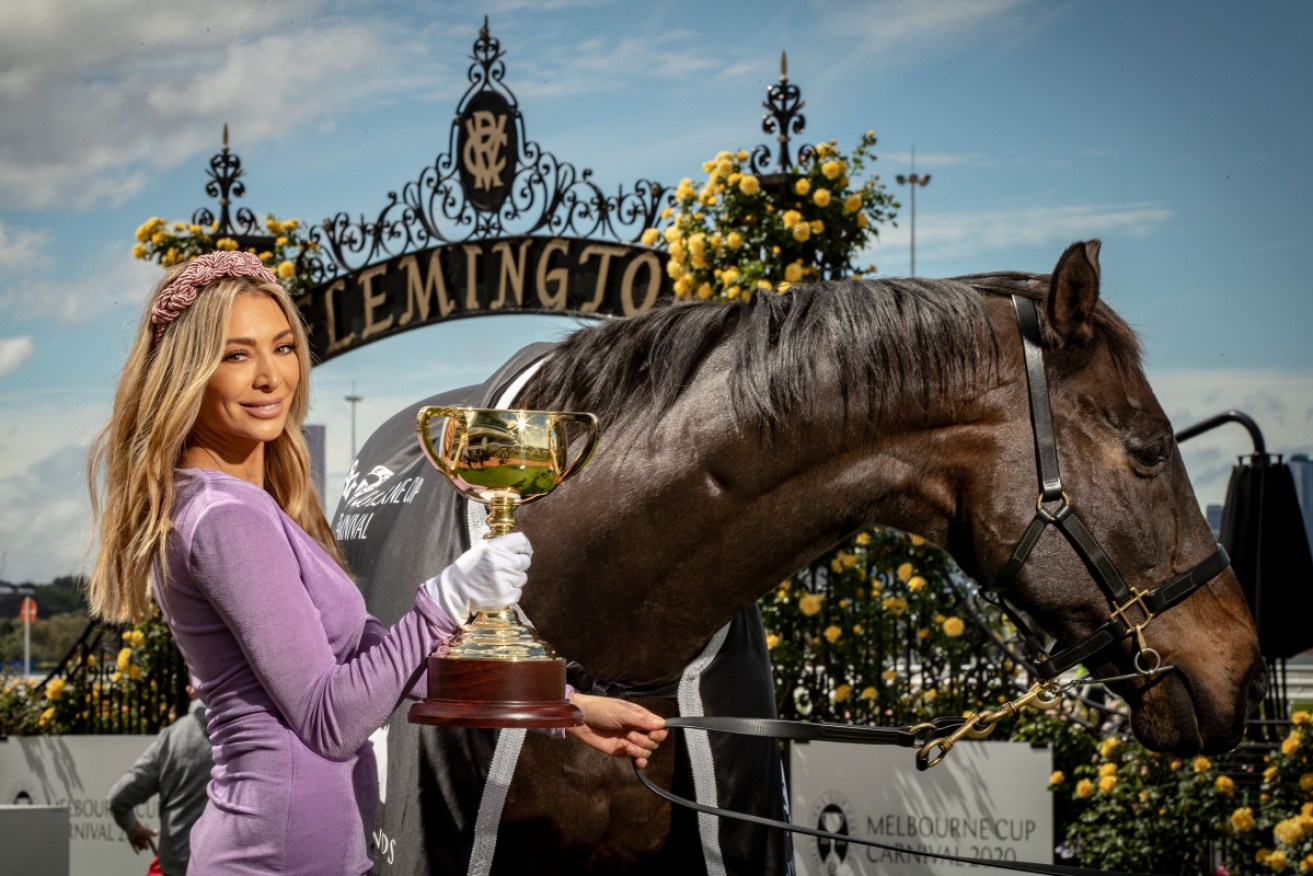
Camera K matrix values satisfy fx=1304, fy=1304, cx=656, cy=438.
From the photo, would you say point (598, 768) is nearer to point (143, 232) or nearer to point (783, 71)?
point (783, 71)

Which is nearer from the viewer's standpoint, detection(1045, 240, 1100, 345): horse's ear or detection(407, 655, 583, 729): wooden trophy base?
detection(407, 655, 583, 729): wooden trophy base

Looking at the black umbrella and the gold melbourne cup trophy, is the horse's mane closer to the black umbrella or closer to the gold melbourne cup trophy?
the gold melbourne cup trophy

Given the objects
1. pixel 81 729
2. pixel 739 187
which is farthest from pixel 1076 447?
pixel 81 729

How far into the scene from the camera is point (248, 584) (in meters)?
1.64

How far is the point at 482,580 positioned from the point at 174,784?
4.34m

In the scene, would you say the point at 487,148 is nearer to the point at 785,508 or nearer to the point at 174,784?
the point at 174,784

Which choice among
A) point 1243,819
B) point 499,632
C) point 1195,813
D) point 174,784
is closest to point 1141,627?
point 499,632

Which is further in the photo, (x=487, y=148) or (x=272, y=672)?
(x=487, y=148)

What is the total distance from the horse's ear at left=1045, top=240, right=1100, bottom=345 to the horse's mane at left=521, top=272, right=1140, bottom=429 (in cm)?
6

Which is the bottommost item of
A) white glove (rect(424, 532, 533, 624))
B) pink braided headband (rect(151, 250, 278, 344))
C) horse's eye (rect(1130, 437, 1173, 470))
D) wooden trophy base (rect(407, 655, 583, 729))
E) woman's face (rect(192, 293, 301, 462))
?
wooden trophy base (rect(407, 655, 583, 729))

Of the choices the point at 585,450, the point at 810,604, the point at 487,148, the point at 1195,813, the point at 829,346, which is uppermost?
the point at 487,148

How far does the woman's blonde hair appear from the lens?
1713mm

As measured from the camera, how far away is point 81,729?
7793 millimetres

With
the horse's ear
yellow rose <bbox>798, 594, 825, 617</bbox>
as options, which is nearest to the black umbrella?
yellow rose <bbox>798, 594, 825, 617</bbox>
